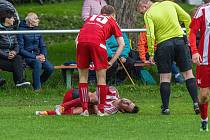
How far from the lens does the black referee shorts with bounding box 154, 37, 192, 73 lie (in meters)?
14.9

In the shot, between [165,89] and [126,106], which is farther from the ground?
[165,89]

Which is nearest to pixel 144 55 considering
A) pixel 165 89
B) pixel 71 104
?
pixel 165 89

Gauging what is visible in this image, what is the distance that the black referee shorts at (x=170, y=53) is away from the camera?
1495 centimetres

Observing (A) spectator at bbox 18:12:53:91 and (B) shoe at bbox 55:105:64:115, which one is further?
(A) spectator at bbox 18:12:53:91

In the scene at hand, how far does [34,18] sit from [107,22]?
4.24 m

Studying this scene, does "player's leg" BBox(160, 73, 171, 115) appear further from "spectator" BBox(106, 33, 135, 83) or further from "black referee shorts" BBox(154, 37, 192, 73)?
"spectator" BBox(106, 33, 135, 83)

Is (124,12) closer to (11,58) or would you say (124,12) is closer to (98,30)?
(11,58)

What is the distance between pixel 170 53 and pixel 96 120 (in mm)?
1867

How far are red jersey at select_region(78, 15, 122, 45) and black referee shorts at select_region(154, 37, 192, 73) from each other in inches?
29.8

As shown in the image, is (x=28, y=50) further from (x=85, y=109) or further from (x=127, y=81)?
(x=85, y=109)

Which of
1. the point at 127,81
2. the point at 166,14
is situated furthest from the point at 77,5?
the point at 166,14

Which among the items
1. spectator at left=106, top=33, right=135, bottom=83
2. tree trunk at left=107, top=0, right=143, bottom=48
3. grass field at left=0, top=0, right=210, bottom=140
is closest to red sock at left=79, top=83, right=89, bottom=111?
grass field at left=0, top=0, right=210, bottom=140

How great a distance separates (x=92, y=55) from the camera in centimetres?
1469

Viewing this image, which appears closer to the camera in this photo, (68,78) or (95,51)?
(95,51)
